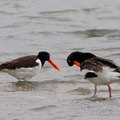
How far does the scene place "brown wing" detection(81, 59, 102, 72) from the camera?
8489 millimetres

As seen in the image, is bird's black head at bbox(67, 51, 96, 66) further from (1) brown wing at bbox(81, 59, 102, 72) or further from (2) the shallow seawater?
(2) the shallow seawater

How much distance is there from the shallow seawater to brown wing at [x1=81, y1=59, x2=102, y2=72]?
576mm

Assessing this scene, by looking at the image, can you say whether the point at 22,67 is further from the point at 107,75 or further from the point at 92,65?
the point at 107,75

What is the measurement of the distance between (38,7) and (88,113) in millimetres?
13301

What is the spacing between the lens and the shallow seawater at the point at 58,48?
25.8 feet

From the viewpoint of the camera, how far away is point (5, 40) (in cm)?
1537

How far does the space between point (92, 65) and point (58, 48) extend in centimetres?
577

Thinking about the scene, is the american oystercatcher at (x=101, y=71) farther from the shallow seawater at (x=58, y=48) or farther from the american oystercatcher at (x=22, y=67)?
the american oystercatcher at (x=22, y=67)

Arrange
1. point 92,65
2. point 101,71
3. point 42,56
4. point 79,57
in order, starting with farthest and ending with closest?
point 42,56
point 79,57
point 92,65
point 101,71

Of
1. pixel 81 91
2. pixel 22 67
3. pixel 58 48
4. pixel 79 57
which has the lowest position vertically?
pixel 81 91

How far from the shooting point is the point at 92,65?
28.5ft

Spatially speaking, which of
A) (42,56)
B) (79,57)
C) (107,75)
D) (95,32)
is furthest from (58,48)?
(107,75)

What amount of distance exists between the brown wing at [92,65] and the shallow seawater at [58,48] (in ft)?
1.89

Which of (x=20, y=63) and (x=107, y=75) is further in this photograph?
(x=20, y=63)
